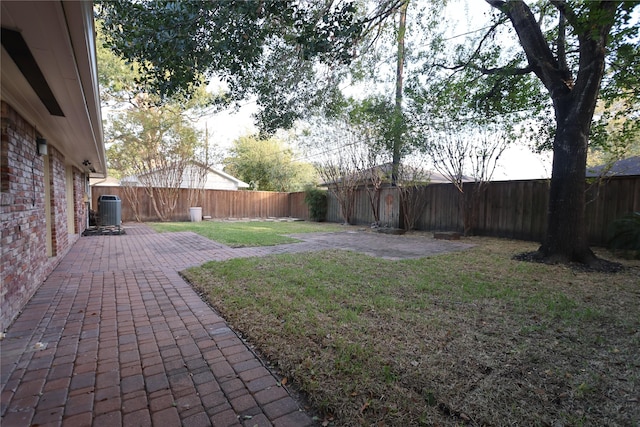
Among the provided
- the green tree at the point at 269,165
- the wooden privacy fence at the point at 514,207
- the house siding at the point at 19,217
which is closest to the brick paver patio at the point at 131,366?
the house siding at the point at 19,217

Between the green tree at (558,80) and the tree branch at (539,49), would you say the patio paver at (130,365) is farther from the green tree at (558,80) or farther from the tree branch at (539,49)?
the tree branch at (539,49)

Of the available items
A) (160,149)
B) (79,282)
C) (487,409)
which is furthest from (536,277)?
(160,149)

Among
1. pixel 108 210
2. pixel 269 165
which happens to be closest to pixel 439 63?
pixel 108 210

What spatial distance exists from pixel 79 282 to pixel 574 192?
7771 millimetres

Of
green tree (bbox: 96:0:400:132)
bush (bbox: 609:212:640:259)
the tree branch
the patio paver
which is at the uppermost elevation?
the tree branch

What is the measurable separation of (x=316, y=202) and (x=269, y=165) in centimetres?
1155

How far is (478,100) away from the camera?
22.7 feet

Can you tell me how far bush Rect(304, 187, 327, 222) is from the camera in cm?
1460

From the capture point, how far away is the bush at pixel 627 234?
18.1 feet

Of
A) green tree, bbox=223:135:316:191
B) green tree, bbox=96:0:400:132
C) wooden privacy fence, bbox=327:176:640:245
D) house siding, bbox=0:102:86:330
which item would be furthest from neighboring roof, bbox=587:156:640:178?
green tree, bbox=223:135:316:191

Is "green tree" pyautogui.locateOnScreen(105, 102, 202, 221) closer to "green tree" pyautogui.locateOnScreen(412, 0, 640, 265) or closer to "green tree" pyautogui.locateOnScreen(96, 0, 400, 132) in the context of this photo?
"green tree" pyautogui.locateOnScreen(96, 0, 400, 132)

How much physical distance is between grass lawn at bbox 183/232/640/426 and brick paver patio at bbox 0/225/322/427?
25 centimetres

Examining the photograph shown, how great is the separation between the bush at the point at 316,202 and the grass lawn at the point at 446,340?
1025cm

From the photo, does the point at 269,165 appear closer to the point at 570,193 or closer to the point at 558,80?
the point at 558,80
